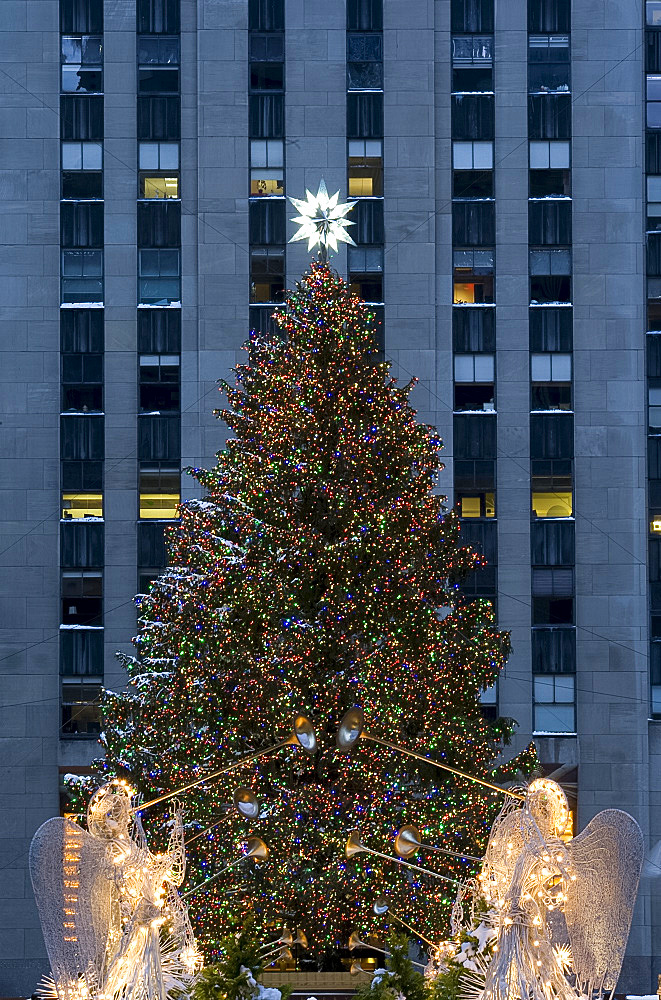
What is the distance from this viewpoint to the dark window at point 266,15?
33.5 metres

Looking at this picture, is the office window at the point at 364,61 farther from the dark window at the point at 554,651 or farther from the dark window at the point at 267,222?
the dark window at the point at 554,651

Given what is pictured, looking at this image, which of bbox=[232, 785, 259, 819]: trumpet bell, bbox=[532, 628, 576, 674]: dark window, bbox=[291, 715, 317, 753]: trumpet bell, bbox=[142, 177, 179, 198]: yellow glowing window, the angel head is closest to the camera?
the angel head

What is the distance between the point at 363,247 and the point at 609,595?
924 cm

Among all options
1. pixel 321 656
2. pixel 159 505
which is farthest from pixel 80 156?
pixel 321 656

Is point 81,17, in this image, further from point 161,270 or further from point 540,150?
point 540,150

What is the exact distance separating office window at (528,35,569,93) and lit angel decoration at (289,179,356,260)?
5.48 meters

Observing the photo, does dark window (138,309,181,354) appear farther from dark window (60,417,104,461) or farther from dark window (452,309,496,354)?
dark window (452,309,496,354)

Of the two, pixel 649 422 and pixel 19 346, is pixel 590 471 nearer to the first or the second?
pixel 649 422

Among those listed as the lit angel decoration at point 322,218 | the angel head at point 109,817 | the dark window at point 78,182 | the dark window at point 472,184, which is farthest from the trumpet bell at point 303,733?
the dark window at point 78,182

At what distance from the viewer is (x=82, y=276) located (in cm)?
3344

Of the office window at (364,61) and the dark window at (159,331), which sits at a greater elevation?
the office window at (364,61)

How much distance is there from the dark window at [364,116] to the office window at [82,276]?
20.3ft

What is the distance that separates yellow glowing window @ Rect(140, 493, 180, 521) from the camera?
33.1m

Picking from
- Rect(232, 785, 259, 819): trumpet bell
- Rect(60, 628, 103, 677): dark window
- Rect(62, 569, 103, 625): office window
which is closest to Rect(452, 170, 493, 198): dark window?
Rect(62, 569, 103, 625): office window
